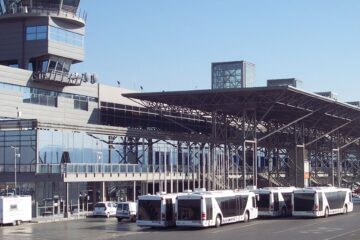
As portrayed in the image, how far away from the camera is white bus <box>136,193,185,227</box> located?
145 feet

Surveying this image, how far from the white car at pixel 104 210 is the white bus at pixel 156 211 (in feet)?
51.4

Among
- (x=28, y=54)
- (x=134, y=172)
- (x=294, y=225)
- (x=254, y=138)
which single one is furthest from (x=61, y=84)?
(x=294, y=225)

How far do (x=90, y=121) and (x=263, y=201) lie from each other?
102ft

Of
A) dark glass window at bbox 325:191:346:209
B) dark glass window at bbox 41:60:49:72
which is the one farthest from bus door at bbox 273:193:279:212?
dark glass window at bbox 41:60:49:72

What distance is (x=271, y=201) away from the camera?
2125 inches

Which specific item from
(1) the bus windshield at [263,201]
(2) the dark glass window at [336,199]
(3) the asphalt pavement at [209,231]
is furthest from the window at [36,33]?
(2) the dark glass window at [336,199]

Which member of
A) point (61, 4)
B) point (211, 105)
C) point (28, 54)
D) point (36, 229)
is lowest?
point (36, 229)

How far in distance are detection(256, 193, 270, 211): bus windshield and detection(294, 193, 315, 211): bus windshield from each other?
7.35 feet

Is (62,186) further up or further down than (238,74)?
further down

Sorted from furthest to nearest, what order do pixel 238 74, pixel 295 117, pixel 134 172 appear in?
pixel 238 74 < pixel 295 117 < pixel 134 172

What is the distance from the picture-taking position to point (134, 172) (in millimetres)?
68062

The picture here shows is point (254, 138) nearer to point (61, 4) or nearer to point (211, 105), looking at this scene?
point (211, 105)

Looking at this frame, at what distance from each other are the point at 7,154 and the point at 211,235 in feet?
99.4

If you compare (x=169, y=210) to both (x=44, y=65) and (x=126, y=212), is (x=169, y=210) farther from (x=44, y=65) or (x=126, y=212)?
(x=44, y=65)
